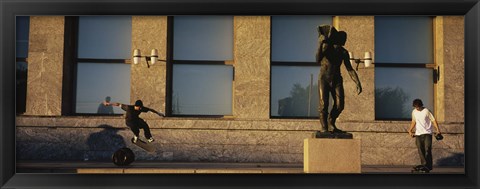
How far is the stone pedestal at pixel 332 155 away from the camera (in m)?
12.9

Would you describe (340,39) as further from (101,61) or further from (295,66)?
(101,61)

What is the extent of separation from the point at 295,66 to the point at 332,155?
6.80 meters

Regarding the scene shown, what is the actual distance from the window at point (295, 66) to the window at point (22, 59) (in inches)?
330

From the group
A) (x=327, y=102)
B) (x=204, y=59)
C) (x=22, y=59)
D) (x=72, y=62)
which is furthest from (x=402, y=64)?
(x=22, y=59)

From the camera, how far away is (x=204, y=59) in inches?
762

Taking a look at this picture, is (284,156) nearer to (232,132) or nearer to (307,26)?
(232,132)

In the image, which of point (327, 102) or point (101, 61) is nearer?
point (327, 102)

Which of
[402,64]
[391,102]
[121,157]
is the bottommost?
[121,157]

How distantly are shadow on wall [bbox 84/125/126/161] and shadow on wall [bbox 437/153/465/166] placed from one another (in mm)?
10333

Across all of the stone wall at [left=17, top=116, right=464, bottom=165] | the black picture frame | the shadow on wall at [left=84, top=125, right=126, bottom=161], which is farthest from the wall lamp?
the black picture frame

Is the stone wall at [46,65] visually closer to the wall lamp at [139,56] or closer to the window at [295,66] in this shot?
the wall lamp at [139,56]

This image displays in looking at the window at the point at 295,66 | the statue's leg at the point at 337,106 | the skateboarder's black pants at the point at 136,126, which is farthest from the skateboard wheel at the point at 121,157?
the window at the point at 295,66

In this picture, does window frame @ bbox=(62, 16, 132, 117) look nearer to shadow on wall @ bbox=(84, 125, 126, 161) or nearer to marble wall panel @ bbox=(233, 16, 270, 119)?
shadow on wall @ bbox=(84, 125, 126, 161)

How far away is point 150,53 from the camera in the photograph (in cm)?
1878
